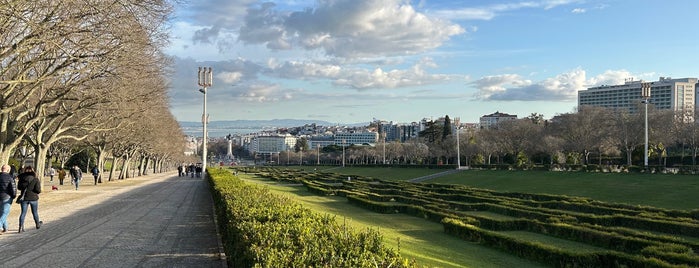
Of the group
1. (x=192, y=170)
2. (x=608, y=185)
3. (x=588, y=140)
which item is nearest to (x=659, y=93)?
(x=588, y=140)

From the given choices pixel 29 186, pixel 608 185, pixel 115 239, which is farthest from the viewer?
pixel 608 185

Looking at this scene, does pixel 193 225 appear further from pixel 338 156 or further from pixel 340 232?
pixel 338 156

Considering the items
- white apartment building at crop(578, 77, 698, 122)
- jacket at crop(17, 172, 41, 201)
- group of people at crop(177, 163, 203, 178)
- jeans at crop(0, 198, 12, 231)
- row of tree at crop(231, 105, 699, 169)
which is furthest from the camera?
white apartment building at crop(578, 77, 698, 122)

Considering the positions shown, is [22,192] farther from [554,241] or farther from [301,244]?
[554,241]

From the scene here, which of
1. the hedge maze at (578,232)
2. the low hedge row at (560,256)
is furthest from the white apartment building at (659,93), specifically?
the low hedge row at (560,256)

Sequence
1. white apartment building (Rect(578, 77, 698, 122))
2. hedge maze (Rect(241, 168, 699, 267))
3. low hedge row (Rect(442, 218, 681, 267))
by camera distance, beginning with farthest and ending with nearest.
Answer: white apartment building (Rect(578, 77, 698, 122)), hedge maze (Rect(241, 168, 699, 267)), low hedge row (Rect(442, 218, 681, 267))

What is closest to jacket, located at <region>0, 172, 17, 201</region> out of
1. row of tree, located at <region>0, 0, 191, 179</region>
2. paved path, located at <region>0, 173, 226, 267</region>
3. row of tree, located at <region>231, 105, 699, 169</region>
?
paved path, located at <region>0, 173, 226, 267</region>

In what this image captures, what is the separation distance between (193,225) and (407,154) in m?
107

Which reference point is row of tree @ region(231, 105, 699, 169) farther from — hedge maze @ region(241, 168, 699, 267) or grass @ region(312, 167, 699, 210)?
hedge maze @ region(241, 168, 699, 267)

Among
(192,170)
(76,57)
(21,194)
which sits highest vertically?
(76,57)

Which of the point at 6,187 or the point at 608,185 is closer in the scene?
the point at 6,187

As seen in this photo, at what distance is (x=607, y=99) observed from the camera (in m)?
162

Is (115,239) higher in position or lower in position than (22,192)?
lower

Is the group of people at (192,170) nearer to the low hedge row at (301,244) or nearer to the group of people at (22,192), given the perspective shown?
the group of people at (22,192)
